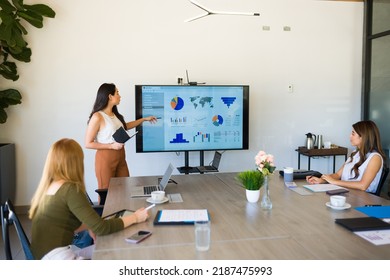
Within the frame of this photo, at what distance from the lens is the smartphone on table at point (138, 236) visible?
172 cm

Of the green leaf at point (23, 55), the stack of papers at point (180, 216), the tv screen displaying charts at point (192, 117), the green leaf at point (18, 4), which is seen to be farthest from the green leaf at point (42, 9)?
the stack of papers at point (180, 216)

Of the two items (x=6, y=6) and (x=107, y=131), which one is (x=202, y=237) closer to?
(x=107, y=131)

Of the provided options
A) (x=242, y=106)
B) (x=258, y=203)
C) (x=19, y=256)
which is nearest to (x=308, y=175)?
(x=258, y=203)

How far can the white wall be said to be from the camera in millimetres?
4621

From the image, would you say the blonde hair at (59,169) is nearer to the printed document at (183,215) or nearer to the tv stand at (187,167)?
the printed document at (183,215)

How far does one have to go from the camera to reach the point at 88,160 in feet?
15.9

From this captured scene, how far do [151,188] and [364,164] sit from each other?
166 centimetres

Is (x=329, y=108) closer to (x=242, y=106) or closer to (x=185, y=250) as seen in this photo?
(x=242, y=106)

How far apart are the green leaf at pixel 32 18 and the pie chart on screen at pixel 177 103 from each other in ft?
5.82

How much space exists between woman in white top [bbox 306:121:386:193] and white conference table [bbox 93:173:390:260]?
247 millimetres

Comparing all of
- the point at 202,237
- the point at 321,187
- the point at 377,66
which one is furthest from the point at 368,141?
the point at 377,66

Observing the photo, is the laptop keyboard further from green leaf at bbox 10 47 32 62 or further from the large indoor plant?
green leaf at bbox 10 47 32 62

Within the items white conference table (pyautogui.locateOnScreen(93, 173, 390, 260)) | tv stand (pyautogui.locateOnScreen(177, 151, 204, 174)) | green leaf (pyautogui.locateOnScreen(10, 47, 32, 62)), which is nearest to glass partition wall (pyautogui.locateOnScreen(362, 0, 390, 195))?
tv stand (pyautogui.locateOnScreen(177, 151, 204, 174))

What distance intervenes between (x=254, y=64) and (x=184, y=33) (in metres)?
1.02
